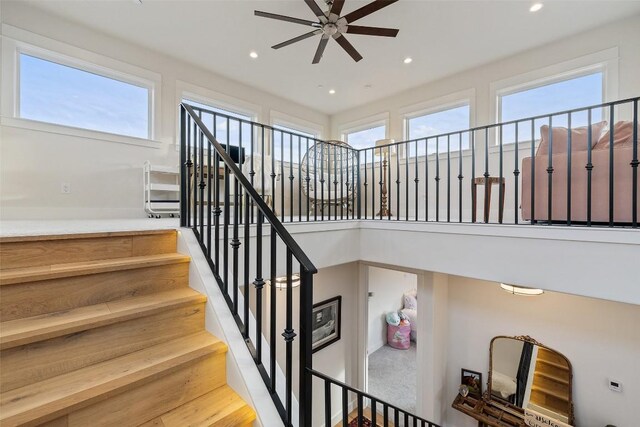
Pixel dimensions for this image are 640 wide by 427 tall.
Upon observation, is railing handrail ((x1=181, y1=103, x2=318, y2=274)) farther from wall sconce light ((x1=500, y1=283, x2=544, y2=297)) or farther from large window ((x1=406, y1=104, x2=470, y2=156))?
large window ((x1=406, y1=104, x2=470, y2=156))

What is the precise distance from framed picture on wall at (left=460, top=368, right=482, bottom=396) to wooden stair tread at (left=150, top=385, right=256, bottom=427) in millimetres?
3913

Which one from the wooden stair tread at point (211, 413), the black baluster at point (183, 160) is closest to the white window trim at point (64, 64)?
the black baluster at point (183, 160)

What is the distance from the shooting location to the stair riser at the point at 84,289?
1.25 m

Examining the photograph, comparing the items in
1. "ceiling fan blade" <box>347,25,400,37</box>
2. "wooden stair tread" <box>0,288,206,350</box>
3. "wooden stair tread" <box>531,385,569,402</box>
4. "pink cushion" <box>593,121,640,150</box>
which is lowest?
"wooden stair tread" <box>531,385,569,402</box>

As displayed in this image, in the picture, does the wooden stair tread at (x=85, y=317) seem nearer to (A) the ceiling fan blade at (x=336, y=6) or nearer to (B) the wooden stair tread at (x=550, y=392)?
(A) the ceiling fan blade at (x=336, y=6)

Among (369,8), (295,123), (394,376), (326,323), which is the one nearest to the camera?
(369,8)

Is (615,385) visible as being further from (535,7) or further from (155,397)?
(155,397)

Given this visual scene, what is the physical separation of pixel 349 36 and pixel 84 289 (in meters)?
4.07

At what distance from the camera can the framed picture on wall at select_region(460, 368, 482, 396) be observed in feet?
12.8

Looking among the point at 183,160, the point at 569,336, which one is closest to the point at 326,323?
the point at 569,336

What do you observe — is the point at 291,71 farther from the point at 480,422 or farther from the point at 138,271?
the point at 480,422

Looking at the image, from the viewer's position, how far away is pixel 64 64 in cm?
360

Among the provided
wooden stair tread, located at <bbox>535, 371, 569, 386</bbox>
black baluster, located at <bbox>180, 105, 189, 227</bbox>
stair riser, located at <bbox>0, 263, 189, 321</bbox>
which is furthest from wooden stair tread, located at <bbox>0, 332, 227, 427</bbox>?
wooden stair tread, located at <bbox>535, 371, 569, 386</bbox>

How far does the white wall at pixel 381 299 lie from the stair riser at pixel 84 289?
4.57 m
